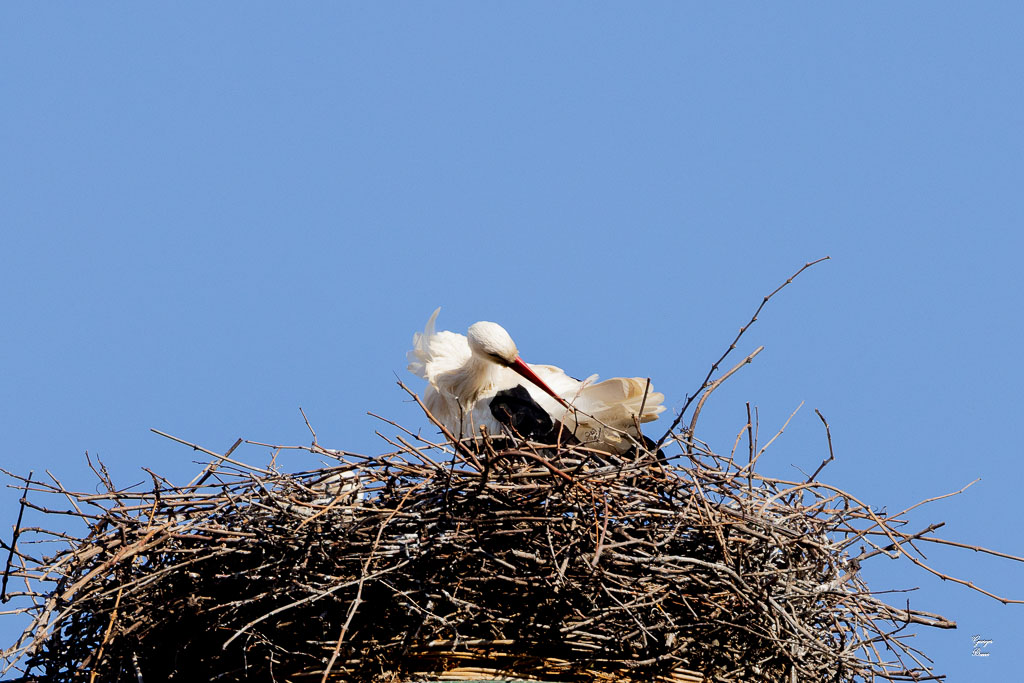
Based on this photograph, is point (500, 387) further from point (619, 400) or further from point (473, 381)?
point (619, 400)

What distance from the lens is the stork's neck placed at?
204 inches

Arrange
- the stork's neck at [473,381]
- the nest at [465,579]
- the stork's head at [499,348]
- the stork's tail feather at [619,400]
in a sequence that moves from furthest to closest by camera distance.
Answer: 1. the stork's neck at [473,381]
2. the stork's head at [499,348]
3. the stork's tail feather at [619,400]
4. the nest at [465,579]

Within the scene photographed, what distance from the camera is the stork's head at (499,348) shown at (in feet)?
16.6

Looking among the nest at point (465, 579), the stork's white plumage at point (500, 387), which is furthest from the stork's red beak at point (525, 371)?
the nest at point (465, 579)

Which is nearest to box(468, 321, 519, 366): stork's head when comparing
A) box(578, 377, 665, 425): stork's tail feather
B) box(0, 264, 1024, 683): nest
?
box(578, 377, 665, 425): stork's tail feather

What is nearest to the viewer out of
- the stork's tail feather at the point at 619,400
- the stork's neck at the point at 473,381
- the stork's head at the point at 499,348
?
the stork's tail feather at the point at 619,400

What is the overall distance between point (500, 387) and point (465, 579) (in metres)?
1.96

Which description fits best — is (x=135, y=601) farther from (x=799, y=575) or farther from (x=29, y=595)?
(x=799, y=575)

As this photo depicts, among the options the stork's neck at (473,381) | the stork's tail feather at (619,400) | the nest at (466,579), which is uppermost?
the stork's neck at (473,381)

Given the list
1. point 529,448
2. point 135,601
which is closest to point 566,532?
point 529,448

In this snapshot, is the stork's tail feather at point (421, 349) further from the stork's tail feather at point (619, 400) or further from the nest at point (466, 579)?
the nest at point (466, 579)

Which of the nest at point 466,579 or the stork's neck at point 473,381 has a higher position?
the stork's neck at point 473,381

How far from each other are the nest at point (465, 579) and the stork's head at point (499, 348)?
5.17ft

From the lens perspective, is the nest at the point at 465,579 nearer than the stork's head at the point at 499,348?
Yes
